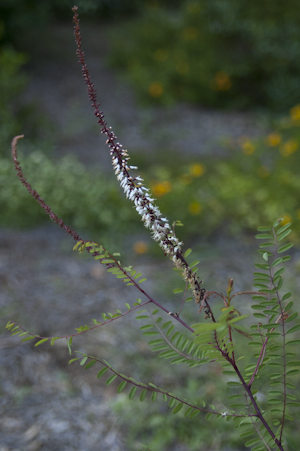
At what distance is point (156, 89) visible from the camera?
7.25 metres

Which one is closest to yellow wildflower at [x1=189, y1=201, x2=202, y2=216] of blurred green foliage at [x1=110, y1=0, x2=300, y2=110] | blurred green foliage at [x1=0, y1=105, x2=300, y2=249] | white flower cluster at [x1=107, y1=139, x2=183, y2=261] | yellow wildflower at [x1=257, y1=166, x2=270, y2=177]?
blurred green foliage at [x1=0, y1=105, x2=300, y2=249]

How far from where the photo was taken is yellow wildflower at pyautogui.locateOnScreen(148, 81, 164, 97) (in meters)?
7.25

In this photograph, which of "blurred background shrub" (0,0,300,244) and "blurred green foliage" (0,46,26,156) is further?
"blurred green foliage" (0,46,26,156)

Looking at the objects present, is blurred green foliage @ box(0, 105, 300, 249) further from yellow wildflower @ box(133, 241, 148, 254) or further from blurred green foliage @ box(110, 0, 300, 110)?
blurred green foliage @ box(110, 0, 300, 110)

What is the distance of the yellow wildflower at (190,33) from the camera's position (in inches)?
316

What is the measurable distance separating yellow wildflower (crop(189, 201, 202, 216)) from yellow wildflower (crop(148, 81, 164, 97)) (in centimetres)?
401

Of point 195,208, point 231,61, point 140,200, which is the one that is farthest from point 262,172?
point 231,61

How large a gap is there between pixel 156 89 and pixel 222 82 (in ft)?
3.47

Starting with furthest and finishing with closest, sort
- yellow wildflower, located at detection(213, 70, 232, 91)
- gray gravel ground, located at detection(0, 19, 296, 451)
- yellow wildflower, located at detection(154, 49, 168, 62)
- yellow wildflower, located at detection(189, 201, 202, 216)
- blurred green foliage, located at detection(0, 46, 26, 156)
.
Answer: yellow wildflower, located at detection(154, 49, 168, 62) < yellow wildflower, located at detection(213, 70, 232, 91) < blurred green foliage, located at detection(0, 46, 26, 156) < yellow wildflower, located at detection(189, 201, 202, 216) < gray gravel ground, located at detection(0, 19, 296, 451)

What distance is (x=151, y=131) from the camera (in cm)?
668

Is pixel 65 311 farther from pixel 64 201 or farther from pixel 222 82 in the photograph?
pixel 222 82

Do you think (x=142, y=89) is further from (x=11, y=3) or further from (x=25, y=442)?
(x=25, y=442)

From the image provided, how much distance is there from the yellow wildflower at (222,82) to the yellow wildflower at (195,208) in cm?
409

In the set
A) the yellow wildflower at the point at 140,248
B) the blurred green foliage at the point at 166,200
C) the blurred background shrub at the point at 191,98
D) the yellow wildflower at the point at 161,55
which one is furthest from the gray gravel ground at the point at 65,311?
the yellow wildflower at the point at 161,55
